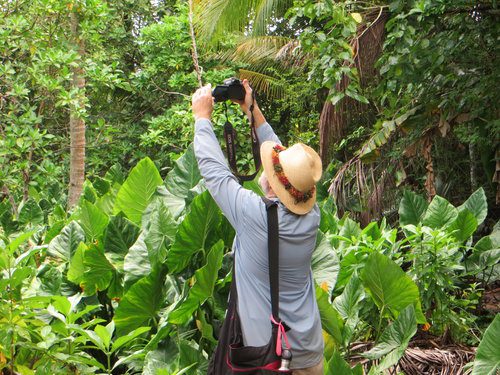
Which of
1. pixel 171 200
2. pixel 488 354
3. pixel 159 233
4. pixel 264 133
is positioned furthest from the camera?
pixel 171 200

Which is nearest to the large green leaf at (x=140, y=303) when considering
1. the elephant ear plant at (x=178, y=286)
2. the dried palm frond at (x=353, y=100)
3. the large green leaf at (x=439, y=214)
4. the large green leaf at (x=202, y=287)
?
the elephant ear plant at (x=178, y=286)

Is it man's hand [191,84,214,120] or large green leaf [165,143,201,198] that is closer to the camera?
man's hand [191,84,214,120]

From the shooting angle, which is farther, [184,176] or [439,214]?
[439,214]

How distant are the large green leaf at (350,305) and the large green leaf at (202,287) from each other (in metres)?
0.78

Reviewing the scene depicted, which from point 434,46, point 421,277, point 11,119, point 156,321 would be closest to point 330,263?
point 421,277

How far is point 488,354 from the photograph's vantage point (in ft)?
11.2

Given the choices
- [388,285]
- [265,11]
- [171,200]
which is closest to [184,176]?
[171,200]

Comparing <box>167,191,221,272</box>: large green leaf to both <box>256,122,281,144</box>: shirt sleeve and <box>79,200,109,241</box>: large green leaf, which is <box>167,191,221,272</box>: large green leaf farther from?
<box>79,200,109,241</box>: large green leaf

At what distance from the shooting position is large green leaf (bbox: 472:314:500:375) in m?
3.37

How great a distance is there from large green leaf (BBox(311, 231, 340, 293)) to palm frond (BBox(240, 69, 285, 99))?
32.4 feet

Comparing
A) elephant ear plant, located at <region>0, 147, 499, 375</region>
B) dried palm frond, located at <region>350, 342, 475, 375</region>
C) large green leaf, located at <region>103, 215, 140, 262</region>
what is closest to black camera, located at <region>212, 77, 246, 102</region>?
elephant ear plant, located at <region>0, 147, 499, 375</region>

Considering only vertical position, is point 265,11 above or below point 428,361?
above

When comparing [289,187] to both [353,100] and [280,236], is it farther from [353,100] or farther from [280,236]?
[353,100]

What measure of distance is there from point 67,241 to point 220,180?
204 cm
